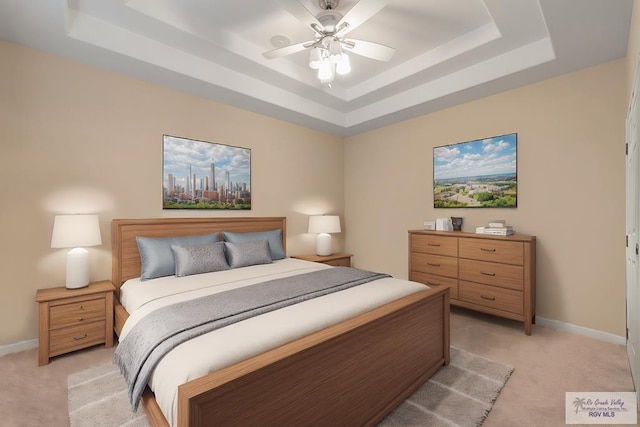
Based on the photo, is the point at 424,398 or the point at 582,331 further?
the point at 582,331

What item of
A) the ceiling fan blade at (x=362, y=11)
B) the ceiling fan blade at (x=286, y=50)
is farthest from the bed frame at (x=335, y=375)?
the ceiling fan blade at (x=286, y=50)

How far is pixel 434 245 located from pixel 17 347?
4.17m

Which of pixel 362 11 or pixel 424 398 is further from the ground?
pixel 362 11

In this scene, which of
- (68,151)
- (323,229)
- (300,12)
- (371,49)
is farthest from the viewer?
(323,229)

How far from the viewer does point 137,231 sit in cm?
303

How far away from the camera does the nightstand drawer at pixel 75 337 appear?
2385mm

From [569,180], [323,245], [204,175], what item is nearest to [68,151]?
[204,175]

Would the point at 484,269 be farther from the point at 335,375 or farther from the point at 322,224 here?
the point at 335,375

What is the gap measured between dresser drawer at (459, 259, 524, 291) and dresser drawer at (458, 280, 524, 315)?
0.18 feet

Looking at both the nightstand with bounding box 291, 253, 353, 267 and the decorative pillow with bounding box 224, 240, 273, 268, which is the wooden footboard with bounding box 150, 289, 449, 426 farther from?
the nightstand with bounding box 291, 253, 353, 267

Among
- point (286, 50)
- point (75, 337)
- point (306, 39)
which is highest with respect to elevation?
point (306, 39)

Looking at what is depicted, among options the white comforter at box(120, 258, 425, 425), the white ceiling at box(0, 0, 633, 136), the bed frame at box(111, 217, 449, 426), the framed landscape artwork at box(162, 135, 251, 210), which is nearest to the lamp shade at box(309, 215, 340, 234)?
the framed landscape artwork at box(162, 135, 251, 210)

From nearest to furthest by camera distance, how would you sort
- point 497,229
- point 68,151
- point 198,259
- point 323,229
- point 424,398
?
1. point 424,398
2. point 68,151
3. point 198,259
4. point 497,229
5. point 323,229

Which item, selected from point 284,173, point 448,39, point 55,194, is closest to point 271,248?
point 284,173
